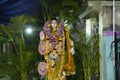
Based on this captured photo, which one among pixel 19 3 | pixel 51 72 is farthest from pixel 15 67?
pixel 19 3

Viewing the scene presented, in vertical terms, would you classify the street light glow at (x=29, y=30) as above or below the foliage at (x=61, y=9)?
below

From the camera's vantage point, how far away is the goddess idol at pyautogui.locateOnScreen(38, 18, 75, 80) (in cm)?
671

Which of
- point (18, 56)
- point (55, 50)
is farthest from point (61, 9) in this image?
point (18, 56)

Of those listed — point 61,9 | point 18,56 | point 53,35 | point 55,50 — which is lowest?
point 18,56

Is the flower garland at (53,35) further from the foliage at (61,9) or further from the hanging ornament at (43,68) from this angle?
the foliage at (61,9)

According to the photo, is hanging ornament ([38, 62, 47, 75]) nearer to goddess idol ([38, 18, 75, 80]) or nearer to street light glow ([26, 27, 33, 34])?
goddess idol ([38, 18, 75, 80])

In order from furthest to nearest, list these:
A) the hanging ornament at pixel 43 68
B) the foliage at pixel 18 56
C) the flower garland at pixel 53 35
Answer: the foliage at pixel 18 56 < the hanging ornament at pixel 43 68 < the flower garland at pixel 53 35

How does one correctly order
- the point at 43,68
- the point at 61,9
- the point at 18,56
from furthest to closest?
the point at 61,9 < the point at 18,56 < the point at 43,68

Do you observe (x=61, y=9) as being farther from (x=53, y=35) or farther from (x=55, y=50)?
(x=55, y=50)

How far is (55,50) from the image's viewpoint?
671cm

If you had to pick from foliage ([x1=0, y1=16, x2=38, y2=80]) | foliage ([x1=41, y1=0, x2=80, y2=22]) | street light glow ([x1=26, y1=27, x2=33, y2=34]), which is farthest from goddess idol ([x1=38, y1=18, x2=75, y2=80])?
street light glow ([x1=26, y1=27, x2=33, y2=34])

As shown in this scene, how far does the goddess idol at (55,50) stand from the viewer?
671 centimetres

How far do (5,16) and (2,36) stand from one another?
0.45 m

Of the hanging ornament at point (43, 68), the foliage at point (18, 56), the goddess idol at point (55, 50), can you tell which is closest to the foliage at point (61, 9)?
the foliage at point (18, 56)
